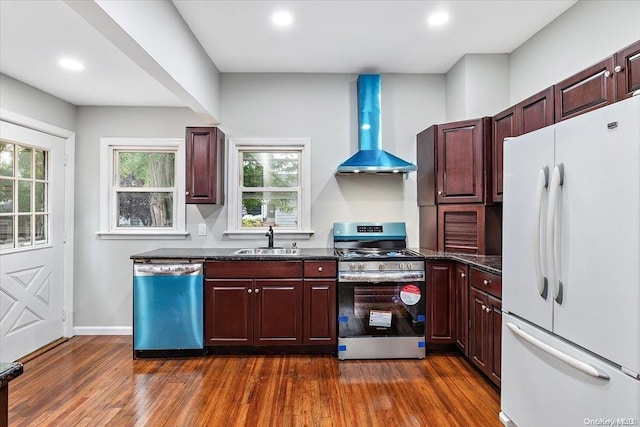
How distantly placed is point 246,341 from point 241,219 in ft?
4.33

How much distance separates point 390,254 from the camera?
11.0ft

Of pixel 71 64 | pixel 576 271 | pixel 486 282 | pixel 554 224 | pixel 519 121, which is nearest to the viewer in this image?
pixel 576 271

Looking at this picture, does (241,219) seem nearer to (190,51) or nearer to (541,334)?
(190,51)

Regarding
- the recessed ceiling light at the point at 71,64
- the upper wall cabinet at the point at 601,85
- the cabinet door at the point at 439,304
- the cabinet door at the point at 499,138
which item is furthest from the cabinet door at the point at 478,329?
the recessed ceiling light at the point at 71,64

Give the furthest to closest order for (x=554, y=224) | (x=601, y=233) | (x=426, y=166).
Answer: (x=426, y=166) < (x=554, y=224) < (x=601, y=233)

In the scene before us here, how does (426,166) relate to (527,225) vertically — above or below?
above

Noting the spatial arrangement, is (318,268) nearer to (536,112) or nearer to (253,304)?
(253,304)

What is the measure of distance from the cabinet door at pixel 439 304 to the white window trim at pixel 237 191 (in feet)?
4.47

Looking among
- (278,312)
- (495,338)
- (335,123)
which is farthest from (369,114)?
(495,338)

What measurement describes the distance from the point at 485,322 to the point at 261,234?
2.32m

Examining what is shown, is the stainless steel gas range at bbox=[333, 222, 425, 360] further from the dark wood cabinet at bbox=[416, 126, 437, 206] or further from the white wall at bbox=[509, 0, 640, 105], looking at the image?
the white wall at bbox=[509, 0, 640, 105]

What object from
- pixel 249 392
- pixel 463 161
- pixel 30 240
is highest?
pixel 463 161

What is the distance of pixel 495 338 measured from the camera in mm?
2479

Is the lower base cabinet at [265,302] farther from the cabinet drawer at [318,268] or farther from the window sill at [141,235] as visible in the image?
the window sill at [141,235]
